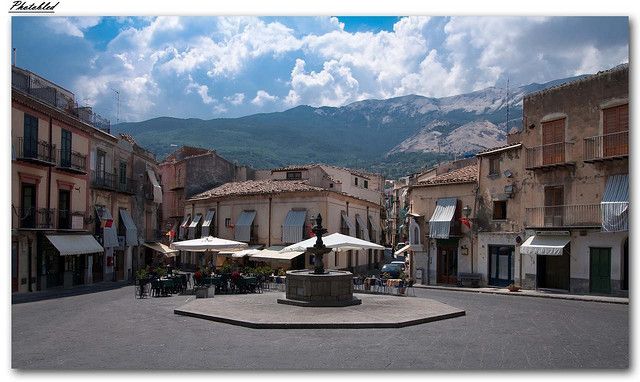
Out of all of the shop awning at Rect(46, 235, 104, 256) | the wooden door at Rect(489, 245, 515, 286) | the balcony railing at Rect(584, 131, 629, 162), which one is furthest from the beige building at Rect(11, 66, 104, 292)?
the balcony railing at Rect(584, 131, 629, 162)

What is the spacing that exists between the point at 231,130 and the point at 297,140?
64.1 ft

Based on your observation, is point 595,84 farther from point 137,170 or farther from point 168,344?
point 137,170

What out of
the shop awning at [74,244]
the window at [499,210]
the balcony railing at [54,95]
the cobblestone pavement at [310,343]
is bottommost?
the cobblestone pavement at [310,343]

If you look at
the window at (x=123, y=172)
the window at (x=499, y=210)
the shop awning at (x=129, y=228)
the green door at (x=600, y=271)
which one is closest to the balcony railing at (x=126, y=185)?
the window at (x=123, y=172)

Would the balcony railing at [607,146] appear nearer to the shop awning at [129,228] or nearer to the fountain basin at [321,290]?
the fountain basin at [321,290]

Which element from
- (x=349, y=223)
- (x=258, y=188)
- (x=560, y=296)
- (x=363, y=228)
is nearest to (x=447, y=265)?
(x=560, y=296)

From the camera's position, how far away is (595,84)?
76.5 ft

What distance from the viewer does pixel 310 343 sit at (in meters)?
11.3

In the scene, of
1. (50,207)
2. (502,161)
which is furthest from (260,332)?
(502,161)

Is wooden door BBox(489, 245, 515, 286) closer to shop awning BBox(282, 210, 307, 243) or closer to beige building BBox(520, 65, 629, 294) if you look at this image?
beige building BBox(520, 65, 629, 294)

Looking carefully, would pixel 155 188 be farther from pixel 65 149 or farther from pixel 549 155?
pixel 549 155

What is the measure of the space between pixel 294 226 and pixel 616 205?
19.3 m

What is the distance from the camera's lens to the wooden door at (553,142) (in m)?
25.2

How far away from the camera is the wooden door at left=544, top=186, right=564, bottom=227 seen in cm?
2516
